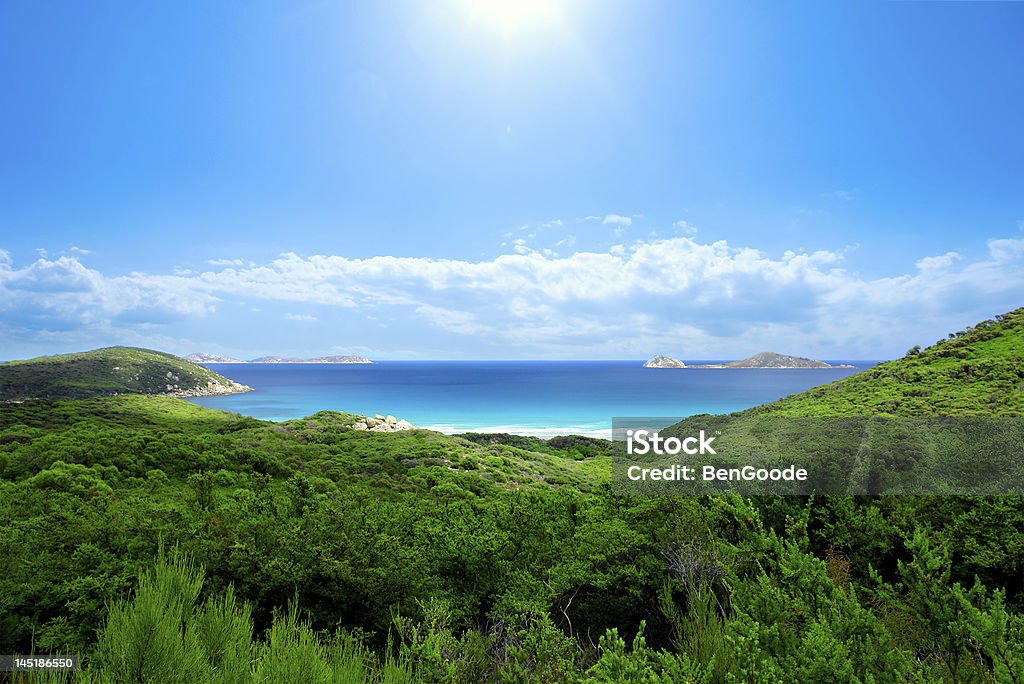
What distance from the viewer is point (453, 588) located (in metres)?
7.36

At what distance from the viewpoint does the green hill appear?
2469 inches

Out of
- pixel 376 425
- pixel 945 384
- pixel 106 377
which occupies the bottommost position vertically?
pixel 376 425

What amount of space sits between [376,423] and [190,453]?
1607 cm

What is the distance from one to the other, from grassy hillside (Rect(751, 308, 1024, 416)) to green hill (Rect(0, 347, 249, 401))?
7440 cm

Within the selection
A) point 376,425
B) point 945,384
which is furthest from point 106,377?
point 945,384

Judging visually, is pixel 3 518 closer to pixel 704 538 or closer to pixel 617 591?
pixel 617 591

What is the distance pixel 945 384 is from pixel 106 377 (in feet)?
325

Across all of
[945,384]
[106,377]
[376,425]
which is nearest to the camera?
[945,384]

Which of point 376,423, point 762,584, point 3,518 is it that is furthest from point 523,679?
point 376,423

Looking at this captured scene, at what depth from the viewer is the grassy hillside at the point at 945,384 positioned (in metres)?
15.1

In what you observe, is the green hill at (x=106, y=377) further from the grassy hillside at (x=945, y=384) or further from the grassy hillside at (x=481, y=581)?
the grassy hillside at (x=945, y=384)

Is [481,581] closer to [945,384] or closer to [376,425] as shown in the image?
[945,384]

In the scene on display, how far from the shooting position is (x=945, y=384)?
731 inches

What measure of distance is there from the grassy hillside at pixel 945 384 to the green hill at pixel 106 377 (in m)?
74.4
